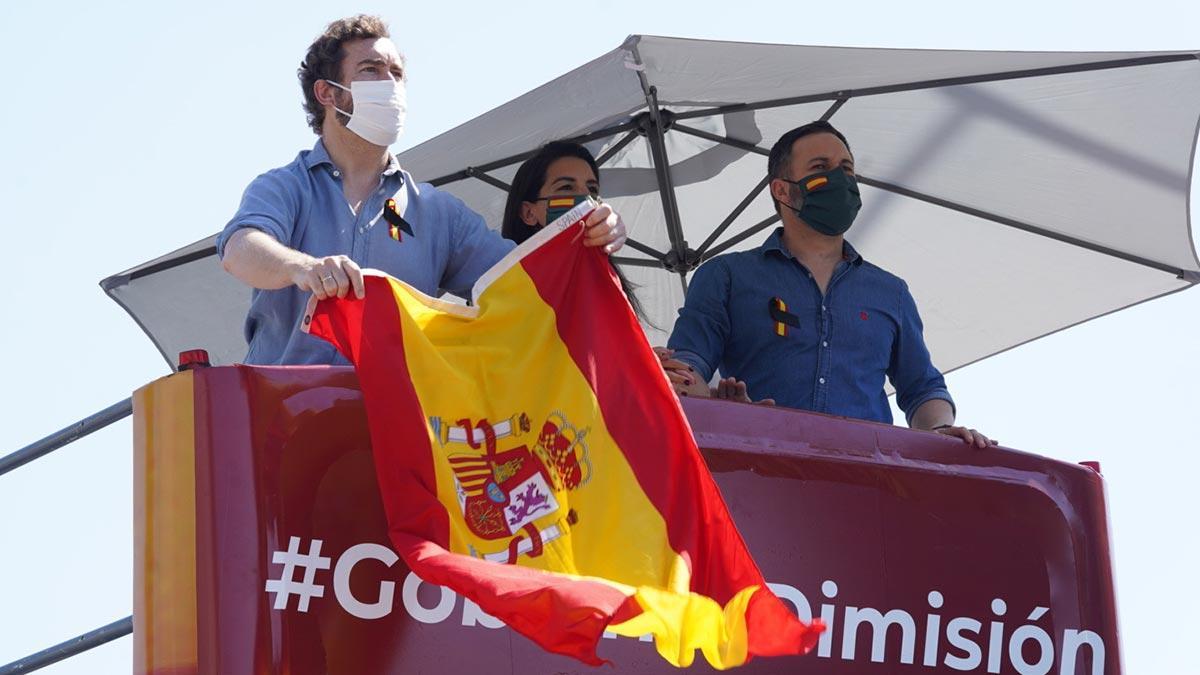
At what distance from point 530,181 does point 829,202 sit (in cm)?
91

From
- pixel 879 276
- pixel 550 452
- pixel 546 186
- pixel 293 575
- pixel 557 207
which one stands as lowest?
pixel 293 575

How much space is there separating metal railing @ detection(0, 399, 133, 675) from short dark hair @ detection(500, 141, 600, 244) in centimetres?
125

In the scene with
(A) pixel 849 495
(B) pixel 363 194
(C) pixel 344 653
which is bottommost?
(C) pixel 344 653

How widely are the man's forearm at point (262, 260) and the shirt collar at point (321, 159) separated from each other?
47cm

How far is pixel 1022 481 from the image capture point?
17.2 feet

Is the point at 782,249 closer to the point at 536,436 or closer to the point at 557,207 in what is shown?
the point at 557,207

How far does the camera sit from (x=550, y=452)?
4.42 metres

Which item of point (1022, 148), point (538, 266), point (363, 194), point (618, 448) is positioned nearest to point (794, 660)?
point (618, 448)

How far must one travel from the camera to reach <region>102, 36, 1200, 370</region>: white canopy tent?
6715 mm

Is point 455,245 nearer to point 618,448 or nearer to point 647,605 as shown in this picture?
point 618,448

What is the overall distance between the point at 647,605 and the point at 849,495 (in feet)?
3.79

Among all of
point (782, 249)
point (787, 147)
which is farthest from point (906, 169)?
point (782, 249)

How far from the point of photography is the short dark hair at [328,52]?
527cm

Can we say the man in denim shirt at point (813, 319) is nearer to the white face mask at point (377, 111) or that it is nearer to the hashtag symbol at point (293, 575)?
the white face mask at point (377, 111)
